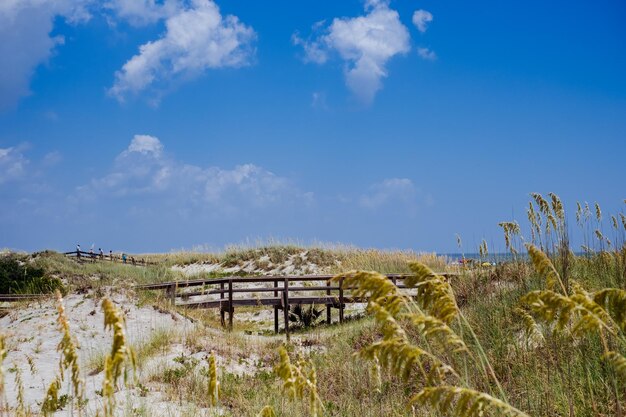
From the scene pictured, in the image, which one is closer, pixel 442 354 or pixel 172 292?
pixel 442 354

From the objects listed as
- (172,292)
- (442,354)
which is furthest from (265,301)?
(442,354)

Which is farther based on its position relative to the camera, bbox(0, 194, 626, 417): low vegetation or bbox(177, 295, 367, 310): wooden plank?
bbox(177, 295, 367, 310): wooden plank

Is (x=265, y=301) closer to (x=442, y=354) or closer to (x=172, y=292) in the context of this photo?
(x=172, y=292)

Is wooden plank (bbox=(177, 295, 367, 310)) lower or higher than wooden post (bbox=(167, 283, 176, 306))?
lower

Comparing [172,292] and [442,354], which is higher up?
[172,292]

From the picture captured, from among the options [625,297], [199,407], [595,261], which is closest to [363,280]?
[625,297]

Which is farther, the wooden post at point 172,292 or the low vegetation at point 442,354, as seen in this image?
the wooden post at point 172,292

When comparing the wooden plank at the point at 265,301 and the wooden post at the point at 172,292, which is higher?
the wooden post at the point at 172,292

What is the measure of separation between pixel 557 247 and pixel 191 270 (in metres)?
29.7

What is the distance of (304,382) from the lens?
323 cm

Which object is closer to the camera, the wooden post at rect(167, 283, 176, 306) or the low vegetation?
the low vegetation

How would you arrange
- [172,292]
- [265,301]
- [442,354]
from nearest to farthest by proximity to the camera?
[442,354], [172,292], [265,301]

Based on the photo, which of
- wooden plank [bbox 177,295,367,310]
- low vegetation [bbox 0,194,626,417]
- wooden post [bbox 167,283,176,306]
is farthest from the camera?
wooden plank [bbox 177,295,367,310]

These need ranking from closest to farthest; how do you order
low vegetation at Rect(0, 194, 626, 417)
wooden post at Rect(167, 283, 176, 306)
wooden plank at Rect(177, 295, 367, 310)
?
low vegetation at Rect(0, 194, 626, 417), wooden post at Rect(167, 283, 176, 306), wooden plank at Rect(177, 295, 367, 310)
